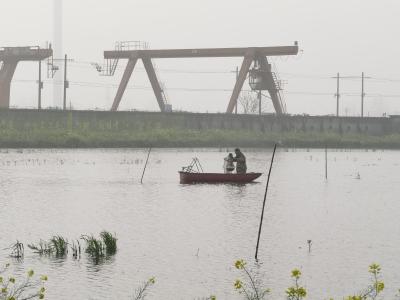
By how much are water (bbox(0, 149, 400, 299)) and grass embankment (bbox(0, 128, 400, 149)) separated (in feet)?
85.6

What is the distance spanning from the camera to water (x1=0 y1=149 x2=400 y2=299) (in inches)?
783

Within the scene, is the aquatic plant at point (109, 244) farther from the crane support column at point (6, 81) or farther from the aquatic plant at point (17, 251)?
the crane support column at point (6, 81)

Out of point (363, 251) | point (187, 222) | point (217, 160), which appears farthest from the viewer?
point (217, 160)

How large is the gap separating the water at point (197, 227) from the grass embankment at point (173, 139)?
26080mm

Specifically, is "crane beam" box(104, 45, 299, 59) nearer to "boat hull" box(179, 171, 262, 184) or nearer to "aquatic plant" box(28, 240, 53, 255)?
"boat hull" box(179, 171, 262, 184)

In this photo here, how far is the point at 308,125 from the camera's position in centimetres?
11050

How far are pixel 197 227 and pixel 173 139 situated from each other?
6686cm

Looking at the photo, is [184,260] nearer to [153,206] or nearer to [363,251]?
[363,251]

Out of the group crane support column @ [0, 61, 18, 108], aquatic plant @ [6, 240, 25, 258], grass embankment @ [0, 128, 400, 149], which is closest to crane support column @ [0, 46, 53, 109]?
crane support column @ [0, 61, 18, 108]

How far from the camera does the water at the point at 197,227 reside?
19891 mm

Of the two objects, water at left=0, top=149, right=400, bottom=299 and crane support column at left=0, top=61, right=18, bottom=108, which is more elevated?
crane support column at left=0, top=61, right=18, bottom=108

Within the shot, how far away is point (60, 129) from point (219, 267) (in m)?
70.7

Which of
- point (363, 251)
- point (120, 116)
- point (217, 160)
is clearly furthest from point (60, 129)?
point (363, 251)

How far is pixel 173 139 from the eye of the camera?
9631cm
